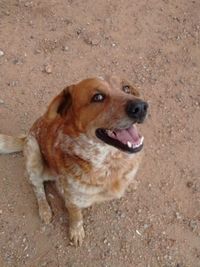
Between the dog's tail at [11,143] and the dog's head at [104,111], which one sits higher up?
the dog's head at [104,111]

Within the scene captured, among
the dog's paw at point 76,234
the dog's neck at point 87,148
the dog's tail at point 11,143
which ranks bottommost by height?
the dog's paw at point 76,234

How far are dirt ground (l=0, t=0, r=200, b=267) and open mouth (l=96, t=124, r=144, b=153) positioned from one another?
4.02 ft

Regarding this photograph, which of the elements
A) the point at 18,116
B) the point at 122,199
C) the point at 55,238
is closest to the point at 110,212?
the point at 122,199

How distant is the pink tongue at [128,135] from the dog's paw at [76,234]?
1249 millimetres

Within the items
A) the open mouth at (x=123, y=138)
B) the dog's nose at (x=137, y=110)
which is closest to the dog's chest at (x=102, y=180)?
the open mouth at (x=123, y=138)

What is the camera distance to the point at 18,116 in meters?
5.33

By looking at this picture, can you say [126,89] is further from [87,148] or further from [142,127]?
[142,127]

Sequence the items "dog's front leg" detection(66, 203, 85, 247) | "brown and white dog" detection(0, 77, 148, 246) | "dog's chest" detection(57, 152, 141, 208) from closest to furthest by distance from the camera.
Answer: "brown and white dog" detection(0, 77, 148, 246)
"dog's chest" detection(57, 152, 141, 208)
"dog's front leg" detection(66, 203, 85, 247)

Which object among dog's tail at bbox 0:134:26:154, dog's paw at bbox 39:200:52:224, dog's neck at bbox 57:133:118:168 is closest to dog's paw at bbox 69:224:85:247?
dog's paw at bbox 39:200:52:224

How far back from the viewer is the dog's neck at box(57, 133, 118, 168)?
3891 mm

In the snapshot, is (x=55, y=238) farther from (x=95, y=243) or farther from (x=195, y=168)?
(x=195, y=168)

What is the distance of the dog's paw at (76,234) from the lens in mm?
4535

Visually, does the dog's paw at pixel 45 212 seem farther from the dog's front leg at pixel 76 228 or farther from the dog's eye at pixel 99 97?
the dog's eye at pixel 99 97

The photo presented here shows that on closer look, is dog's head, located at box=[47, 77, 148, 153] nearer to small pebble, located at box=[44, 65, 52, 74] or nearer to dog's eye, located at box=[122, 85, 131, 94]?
dog's eye, located at box=[122, 85, 131, 94]
